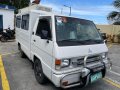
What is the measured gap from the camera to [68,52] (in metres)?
4.10

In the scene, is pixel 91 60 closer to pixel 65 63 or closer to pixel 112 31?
pixel 65 63

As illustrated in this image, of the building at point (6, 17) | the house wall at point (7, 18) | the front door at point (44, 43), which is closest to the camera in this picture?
the front door at point (44, 43)

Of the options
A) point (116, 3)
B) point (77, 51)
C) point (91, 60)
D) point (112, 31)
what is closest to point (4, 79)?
point (77, 51)

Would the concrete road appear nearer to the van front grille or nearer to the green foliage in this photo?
the van front grille

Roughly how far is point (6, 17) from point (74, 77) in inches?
655

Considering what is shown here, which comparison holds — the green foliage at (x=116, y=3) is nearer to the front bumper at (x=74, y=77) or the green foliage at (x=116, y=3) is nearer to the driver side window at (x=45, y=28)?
the driver side window at (x=45, y=28)

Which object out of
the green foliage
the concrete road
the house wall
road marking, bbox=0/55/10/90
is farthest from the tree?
road marking, bbox=0/55/10/90

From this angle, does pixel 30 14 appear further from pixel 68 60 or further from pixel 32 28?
pixel 68 60

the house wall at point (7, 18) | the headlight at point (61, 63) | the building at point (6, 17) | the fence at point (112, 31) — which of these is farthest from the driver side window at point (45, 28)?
the fence at point (112, 31)

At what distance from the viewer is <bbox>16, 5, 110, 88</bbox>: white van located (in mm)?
4082

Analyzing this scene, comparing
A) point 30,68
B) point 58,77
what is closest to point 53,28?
point 58,77

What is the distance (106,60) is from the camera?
4.96 m

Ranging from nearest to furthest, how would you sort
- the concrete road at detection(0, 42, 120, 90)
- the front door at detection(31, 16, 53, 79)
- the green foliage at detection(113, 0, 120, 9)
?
the front door at detection(31, 16, 53, 79), the concrete road at detection(0, 42, 120, 90), the green foliage at detection(113, 0, 120, 9)

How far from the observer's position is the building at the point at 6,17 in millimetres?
18812
